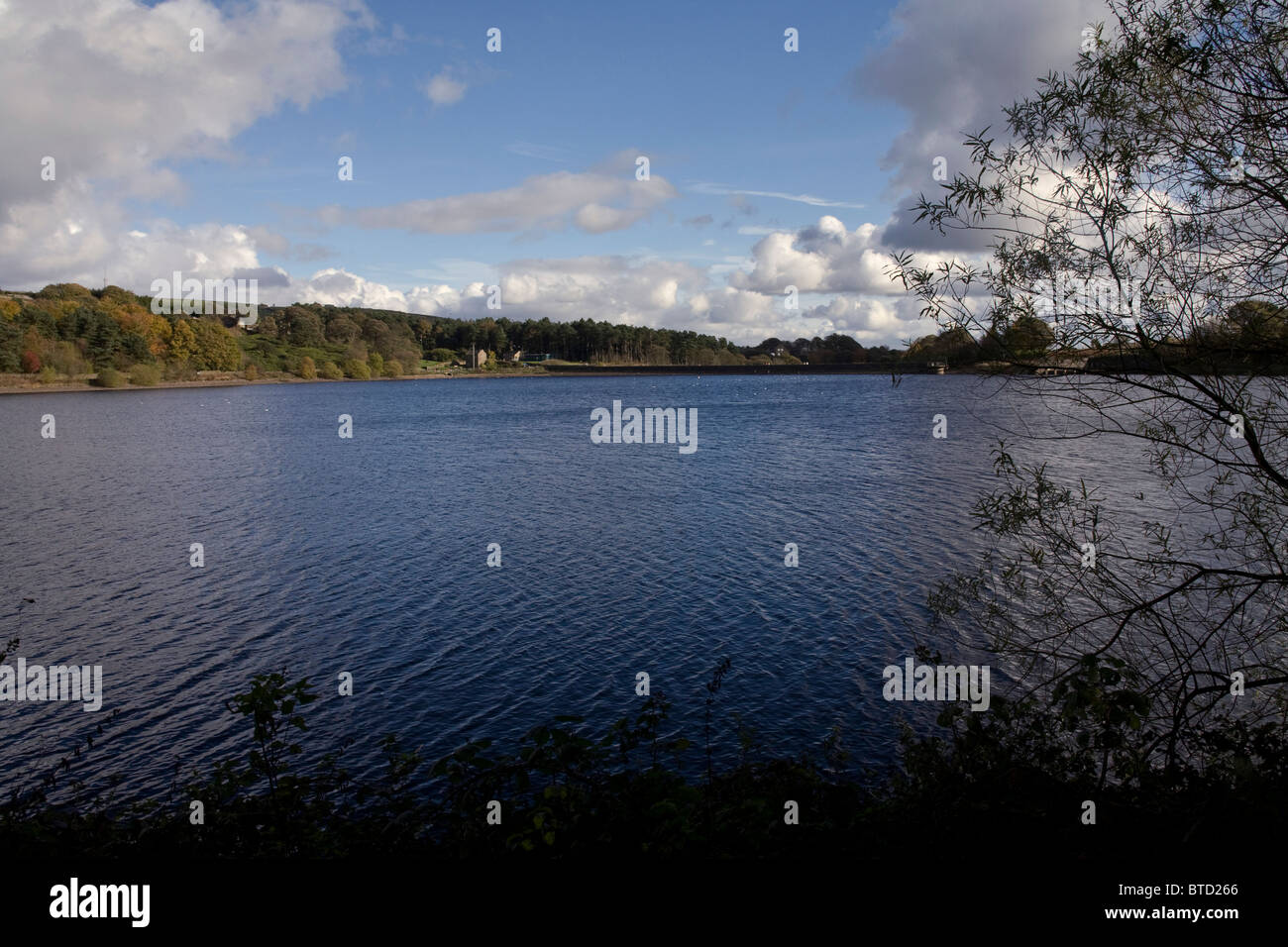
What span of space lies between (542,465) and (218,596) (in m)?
29.9

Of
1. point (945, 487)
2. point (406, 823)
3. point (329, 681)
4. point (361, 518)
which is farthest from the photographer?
point (945, 487)

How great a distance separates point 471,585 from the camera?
1005 inches

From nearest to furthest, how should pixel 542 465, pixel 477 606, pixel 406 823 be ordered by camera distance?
pixel 406 823, pixel 477 606, pixel 542 465

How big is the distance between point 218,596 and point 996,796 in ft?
76.5

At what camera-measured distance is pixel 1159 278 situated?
8.54m

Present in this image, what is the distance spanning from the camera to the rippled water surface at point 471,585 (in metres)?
16.6

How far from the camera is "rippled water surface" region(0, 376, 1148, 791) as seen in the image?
16641 millimetres

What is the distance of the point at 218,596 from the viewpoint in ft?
80.7
